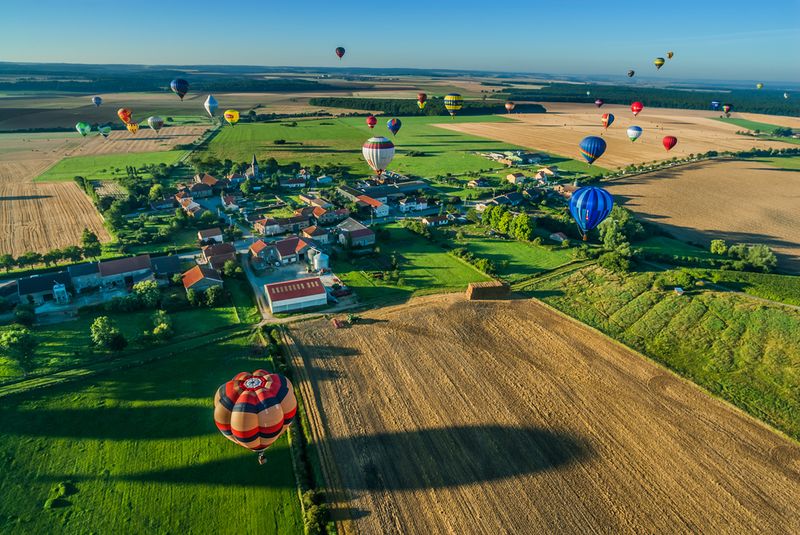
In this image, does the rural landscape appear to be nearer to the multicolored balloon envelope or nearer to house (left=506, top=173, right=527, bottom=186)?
the multicolored balloon envelope

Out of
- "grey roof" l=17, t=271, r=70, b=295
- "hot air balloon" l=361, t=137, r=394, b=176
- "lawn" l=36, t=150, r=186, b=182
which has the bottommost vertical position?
"grey roof" l=17, t=271, r=70, b=295

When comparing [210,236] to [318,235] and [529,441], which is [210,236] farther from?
[529,441]

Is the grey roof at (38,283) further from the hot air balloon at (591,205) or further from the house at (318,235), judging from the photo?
the hot air balloon at (591,205)

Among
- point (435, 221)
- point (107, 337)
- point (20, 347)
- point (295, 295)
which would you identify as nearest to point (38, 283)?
point (20, 347)

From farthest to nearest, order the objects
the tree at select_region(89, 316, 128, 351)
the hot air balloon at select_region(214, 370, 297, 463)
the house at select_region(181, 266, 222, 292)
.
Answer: the house at select_region(181, 266, 222, 292) < the tree at select_region(89, 316, 128, 351) < the hot air balloon at select_region(214, 370, 297, 463)

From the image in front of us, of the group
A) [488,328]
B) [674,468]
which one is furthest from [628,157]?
[674,468]

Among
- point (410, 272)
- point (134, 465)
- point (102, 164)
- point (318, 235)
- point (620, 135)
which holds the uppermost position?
point (620, 135)

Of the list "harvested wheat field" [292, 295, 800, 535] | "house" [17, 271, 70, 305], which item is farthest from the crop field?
"house" [17, 271, 70, 305]
